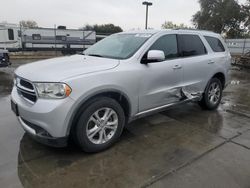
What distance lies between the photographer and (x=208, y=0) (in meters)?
35.7

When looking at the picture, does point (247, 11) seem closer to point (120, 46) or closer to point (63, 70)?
point (120, 46)

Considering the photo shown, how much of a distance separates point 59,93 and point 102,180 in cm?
114

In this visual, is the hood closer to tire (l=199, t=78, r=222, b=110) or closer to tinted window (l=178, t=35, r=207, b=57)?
tinted window (l=178, t=35, r=207, b=57)

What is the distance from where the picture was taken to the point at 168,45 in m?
3.90

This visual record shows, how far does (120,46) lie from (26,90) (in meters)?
1.72

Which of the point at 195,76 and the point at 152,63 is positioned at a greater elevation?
the point at 152,63

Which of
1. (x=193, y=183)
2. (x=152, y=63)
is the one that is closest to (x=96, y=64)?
(x=152, y=63)

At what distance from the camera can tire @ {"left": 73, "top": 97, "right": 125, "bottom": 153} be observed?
280 centimetres

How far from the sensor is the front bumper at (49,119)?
2.58m

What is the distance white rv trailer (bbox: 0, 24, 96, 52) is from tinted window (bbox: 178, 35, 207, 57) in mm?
18329

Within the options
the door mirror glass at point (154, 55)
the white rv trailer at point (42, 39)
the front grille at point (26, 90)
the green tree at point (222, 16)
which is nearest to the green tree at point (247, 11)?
the green tree at point (222, 16)

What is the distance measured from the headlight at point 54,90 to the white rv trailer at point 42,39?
18.7m

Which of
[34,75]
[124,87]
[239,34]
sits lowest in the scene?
[124,87]

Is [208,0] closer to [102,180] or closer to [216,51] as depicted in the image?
[216,51]
